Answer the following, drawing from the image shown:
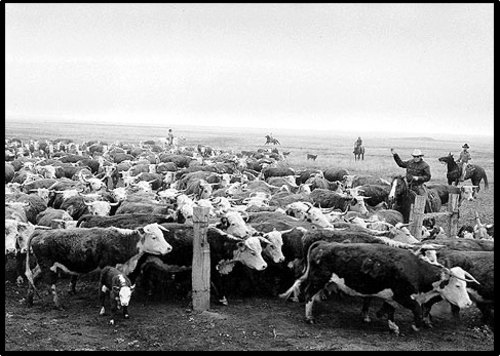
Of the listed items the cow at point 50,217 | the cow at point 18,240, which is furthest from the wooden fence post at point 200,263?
the cow at point 50,217

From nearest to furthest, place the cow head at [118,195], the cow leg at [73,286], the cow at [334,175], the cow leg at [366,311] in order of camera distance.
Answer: the cow leg at [366,311], the cow leg at [73,286], the cow head at [118,195], the cow at [334,175]

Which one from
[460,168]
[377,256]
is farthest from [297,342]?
[460,168]

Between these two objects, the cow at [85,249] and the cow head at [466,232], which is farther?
the cow head at [466,232]

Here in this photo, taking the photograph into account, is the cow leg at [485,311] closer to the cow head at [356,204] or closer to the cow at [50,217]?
the cow head at [356,204]

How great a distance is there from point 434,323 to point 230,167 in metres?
18.6

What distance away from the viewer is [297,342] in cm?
703

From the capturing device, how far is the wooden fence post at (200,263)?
8133mm

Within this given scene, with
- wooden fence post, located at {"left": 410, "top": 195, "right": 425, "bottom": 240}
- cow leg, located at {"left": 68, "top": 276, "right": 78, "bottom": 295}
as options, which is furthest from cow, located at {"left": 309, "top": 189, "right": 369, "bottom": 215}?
cow leg, located at {"left": 68, "top": 276, "right": 78, "bottom": 295}

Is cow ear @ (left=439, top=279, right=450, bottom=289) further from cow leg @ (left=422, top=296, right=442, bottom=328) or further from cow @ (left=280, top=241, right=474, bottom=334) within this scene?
cow leg @ (left=422, top=296, right=442, bottom=328)

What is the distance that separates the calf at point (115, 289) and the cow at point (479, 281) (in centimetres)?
412

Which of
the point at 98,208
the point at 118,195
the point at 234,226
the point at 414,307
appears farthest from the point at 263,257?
the point at 118,195

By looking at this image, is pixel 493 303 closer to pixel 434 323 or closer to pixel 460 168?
pixel 434 323

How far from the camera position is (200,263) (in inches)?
324

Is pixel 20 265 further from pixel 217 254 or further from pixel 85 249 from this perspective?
pixel 217 254
